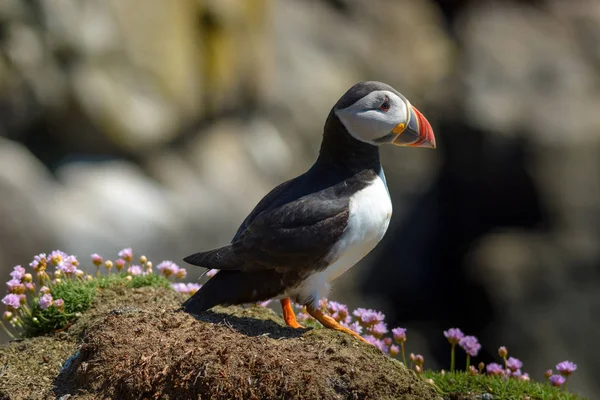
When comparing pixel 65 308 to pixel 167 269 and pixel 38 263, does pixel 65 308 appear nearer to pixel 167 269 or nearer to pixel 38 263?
pixel 38 263

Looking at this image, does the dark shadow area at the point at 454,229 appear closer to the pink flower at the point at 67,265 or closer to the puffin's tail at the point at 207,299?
the pink flower at the point at 67,265

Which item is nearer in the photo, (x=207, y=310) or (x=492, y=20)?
(x=207, y=310)

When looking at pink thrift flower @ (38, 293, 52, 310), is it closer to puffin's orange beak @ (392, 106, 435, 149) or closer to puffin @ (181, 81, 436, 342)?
puffin @ (181, 81, 436, 342)

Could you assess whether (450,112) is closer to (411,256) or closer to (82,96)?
(411,256)

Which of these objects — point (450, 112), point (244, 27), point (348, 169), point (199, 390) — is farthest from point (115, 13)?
point (199, 390)

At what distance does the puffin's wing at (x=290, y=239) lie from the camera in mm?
4469

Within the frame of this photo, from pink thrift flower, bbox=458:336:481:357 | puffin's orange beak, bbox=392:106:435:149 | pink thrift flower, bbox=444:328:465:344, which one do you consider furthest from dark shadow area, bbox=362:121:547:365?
puffin's orange beak, bbox=392:106:435:149

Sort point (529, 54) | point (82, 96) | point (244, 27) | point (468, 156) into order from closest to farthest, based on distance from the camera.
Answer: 1. point (82, 96)
2. point (244, 27)
3. point (468, 156)
4. point (529, 54)

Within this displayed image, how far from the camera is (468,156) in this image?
13812 mm

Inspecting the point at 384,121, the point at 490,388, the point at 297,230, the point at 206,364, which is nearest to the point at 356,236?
the point at 297,230

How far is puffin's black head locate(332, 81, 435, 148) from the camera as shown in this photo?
4.73 meters

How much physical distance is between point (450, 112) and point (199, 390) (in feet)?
35.7

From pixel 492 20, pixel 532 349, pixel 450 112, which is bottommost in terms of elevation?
pixel 532 349

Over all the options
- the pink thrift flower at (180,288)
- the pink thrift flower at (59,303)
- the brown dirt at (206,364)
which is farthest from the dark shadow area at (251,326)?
the pink thrift flower at (59,303)
